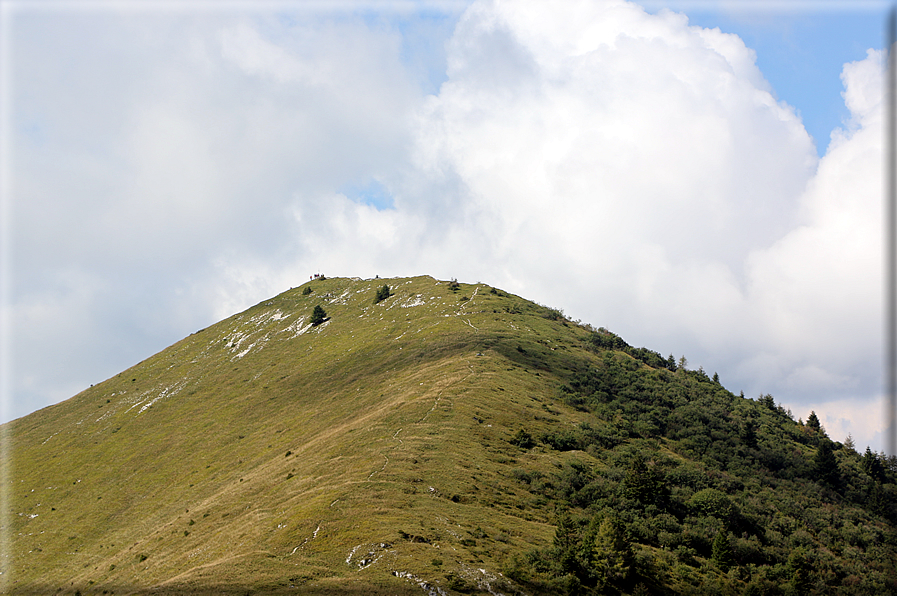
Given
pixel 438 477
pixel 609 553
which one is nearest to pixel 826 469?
pixel 609 553

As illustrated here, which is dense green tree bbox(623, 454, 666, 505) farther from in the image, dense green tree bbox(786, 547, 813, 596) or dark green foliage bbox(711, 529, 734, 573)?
dense green tree bbox(786, 547, 813, 596)

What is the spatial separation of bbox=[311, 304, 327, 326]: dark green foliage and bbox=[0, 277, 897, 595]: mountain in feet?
25.1

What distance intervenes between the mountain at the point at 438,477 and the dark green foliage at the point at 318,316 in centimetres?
765

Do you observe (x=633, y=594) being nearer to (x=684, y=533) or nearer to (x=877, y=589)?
(x=684, y=533)

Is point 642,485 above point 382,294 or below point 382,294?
below

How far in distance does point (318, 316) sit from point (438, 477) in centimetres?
10368

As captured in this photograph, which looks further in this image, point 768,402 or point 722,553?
point 768,402

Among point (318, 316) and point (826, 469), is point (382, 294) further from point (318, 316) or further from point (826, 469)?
point (826, 469)

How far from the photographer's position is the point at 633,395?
103 metres

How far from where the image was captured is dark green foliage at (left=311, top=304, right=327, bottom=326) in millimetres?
154475

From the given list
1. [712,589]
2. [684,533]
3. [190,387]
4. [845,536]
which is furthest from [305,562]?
[190,387]

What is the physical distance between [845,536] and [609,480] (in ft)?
110

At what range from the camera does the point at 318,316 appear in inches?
6147

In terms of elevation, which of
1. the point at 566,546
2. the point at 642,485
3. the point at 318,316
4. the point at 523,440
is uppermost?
the point at 318,316
